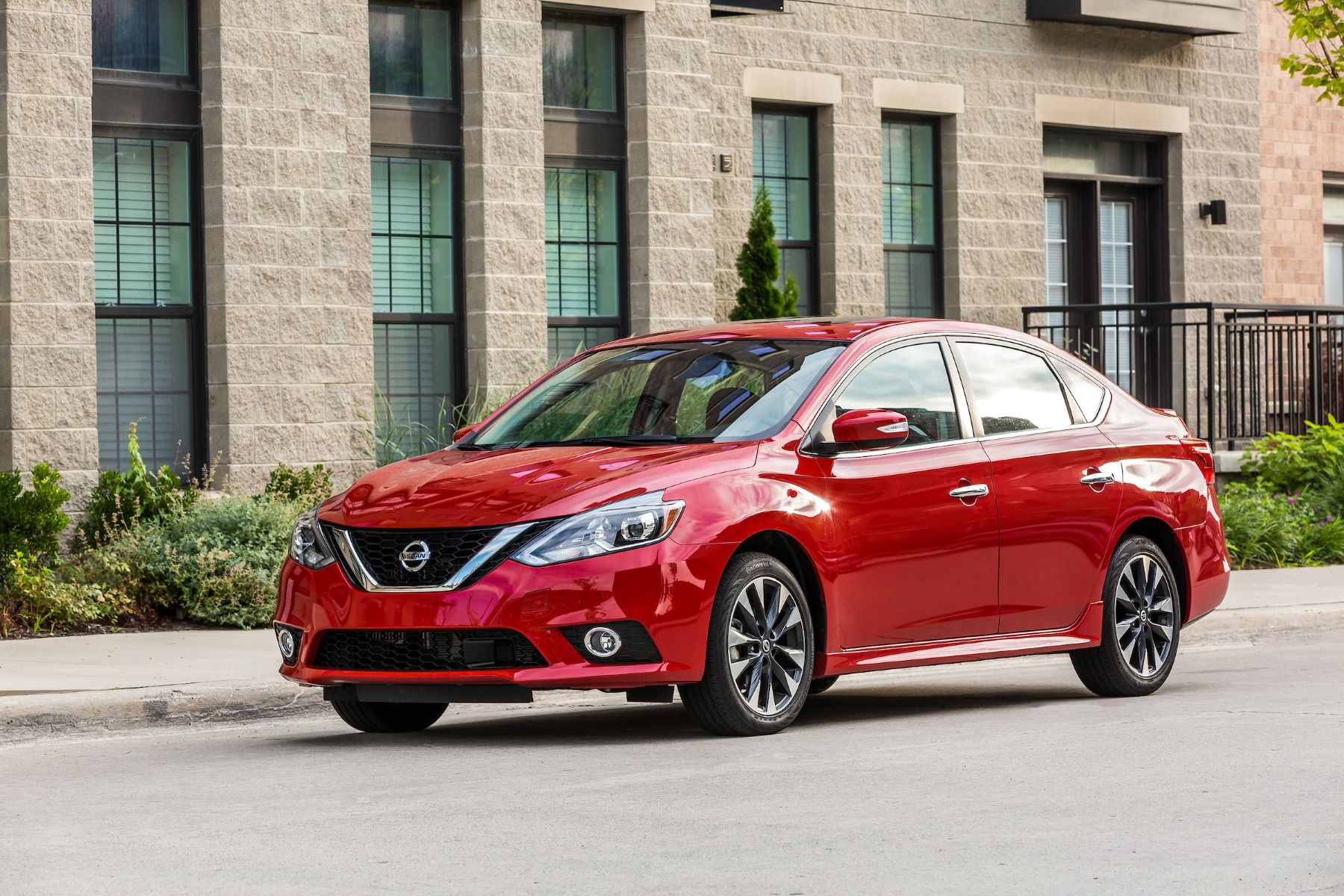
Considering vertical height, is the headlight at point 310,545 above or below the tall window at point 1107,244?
below

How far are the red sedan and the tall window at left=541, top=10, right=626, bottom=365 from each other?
6.69 meters

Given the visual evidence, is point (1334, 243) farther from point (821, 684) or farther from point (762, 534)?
point (762, 534)

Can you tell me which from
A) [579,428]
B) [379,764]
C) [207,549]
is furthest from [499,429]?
[207,549]

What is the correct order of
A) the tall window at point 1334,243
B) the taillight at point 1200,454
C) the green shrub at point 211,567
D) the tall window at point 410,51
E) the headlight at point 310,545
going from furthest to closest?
the tall window at point 1334,243 < the tall window at point 410,51 < the green shrub at point 211,567 < the taillight at point 1200,454 < the headlight at point 310,545

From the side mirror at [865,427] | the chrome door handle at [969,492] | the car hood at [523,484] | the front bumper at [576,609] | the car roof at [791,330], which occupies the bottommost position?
the front bumper at [576,609]

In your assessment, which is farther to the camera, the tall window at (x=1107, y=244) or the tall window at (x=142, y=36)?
the tall window at (x=1107, y=244)

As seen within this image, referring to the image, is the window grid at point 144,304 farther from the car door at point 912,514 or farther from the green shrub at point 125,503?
the car door at point 912,514

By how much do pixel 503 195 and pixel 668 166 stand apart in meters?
1.54

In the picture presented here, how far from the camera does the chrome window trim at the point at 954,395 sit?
891cm

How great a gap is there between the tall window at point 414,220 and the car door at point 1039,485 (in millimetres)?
6511

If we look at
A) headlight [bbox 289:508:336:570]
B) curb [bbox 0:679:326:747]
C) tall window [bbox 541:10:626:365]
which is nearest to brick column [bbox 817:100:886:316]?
tall window [bbox 541:10:626:365]

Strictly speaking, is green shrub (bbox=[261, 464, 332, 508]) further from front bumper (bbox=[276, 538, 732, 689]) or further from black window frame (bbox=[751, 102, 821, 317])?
front bumper (bbox=[276, 538, 732, 689])

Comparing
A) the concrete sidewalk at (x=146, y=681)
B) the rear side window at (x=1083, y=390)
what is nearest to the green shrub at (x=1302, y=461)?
the concrete sidewalk at (x=146, y=681)

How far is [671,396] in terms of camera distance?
9.23 meters
